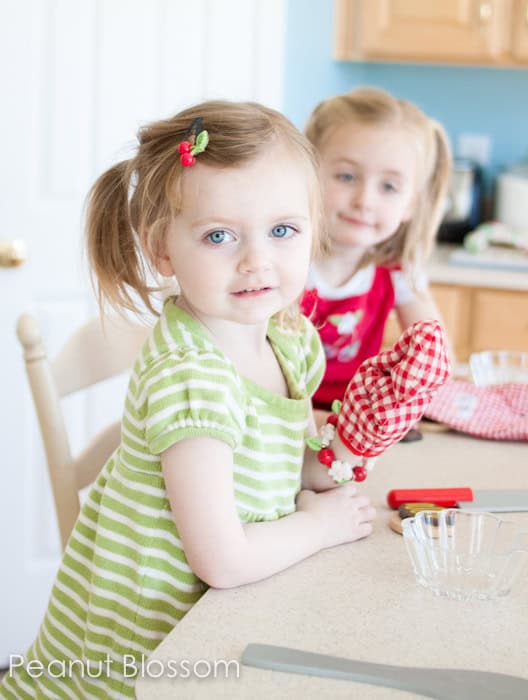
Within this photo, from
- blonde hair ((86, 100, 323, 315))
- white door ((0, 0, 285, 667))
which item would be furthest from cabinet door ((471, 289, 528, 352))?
blonde hair ((86, 100, 323, 315))

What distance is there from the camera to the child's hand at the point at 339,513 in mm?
1108

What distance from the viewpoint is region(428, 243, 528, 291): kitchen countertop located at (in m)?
2.90

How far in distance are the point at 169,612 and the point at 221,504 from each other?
0.51 feet

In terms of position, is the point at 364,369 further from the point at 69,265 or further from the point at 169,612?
Result: the point at 69,265

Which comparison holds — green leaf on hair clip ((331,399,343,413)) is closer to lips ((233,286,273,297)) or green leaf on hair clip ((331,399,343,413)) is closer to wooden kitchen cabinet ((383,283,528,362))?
lips ((233,286,273,297))

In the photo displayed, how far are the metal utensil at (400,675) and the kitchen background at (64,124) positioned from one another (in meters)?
1.50

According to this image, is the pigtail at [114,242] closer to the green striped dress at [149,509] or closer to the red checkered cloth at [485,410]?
the green striped dress at [149,509]

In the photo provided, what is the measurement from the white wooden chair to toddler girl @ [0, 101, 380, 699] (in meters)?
0.32

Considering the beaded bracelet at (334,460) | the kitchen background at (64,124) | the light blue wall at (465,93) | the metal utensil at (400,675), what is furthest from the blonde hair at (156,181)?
the light blue wall at (465,93)

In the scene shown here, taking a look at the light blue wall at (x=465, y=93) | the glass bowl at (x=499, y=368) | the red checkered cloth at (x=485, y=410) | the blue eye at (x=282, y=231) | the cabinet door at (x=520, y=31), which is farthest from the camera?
the light blue wall at (x=465, y=93)

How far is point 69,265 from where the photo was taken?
7.93 feet

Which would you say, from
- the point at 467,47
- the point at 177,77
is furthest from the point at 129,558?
A: the point at 467,47

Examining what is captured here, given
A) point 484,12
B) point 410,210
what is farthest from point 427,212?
point 484,12

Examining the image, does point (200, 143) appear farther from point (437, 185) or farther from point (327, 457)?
point (437, 185)
